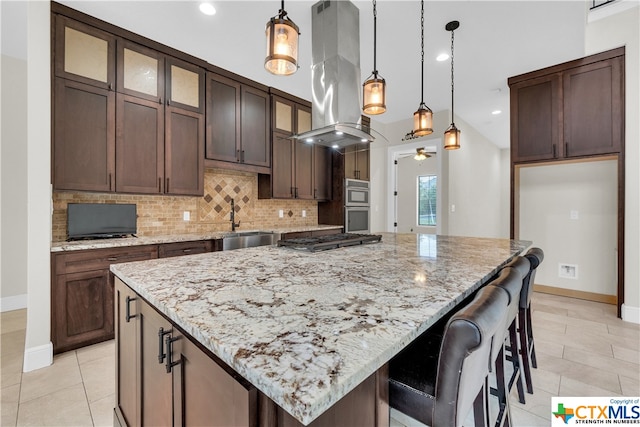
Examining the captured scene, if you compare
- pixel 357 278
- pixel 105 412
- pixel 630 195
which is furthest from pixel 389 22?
pixel 105 412

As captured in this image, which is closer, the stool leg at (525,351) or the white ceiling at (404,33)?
the stool leg at (525,351)

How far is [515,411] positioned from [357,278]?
1.45 m

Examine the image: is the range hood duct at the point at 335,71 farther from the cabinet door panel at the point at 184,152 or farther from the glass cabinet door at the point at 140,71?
the glass cabinet door at the point at 140,71

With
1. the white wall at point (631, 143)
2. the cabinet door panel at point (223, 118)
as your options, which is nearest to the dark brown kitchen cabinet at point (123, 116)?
the cabinet door panel at point (223, 118)

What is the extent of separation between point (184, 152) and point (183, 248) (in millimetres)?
1040

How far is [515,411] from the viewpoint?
1683mm

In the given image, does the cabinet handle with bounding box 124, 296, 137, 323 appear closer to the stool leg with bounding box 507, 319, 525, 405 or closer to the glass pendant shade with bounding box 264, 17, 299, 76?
the glass pendant shade with bounding box 264, 17, 299, 76

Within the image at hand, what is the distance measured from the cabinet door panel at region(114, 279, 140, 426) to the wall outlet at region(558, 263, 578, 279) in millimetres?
4811

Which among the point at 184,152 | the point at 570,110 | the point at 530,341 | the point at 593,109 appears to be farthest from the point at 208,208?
the point at 593,109

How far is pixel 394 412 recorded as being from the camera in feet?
5.59

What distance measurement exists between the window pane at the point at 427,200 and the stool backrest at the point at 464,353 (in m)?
6.75

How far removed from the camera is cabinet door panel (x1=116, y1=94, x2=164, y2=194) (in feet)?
8.75

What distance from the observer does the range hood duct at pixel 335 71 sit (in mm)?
2348

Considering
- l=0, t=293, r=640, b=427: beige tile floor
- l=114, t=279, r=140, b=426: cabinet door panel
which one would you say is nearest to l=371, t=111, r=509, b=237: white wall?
l=0, t=293, r=640, b=427: beige tile floor
